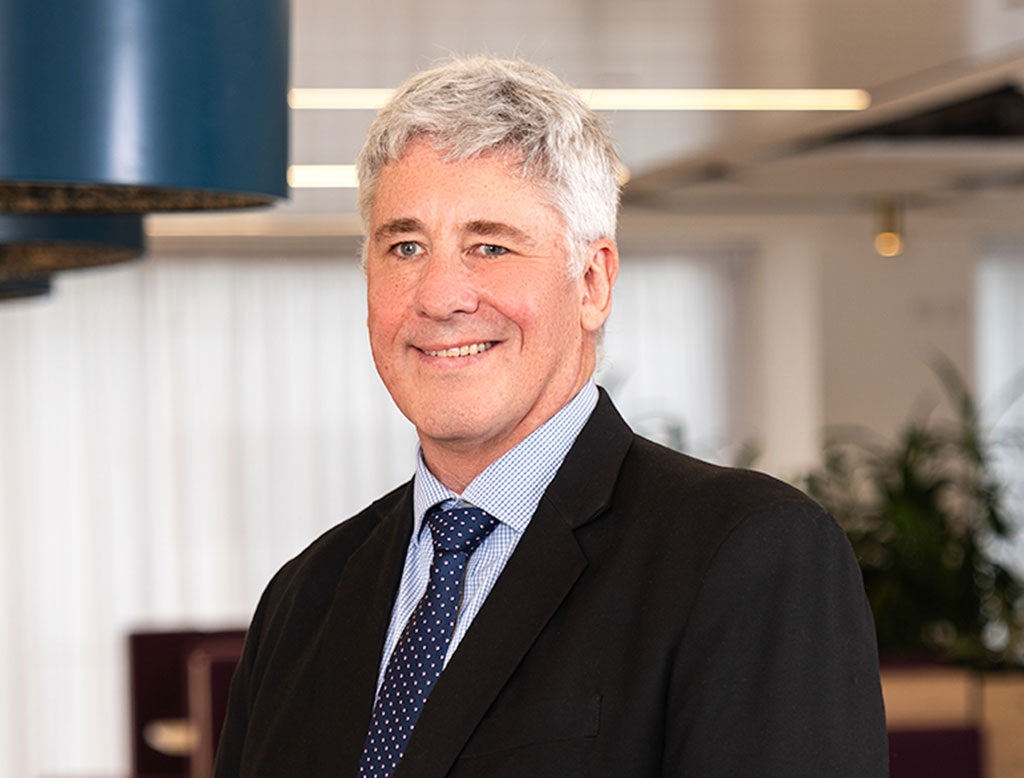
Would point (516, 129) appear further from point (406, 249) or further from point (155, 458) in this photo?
point (155, 458)

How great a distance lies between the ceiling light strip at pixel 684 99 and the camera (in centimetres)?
395

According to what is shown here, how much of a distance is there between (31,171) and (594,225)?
42 centimetres

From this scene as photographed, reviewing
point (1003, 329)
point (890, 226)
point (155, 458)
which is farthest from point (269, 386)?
point (1003, 329)

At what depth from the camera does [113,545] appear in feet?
24.7

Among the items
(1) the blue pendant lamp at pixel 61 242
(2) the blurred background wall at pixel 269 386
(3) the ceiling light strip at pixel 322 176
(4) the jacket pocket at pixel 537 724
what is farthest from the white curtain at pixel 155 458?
(4) the jacket pocket at pixel 537 724

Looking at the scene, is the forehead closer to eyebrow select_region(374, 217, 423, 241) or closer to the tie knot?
eyebrow select_region(374, 217, 423, 241)

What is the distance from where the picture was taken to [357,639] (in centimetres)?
131

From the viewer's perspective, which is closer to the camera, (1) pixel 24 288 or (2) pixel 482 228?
(2) pixel 482 228

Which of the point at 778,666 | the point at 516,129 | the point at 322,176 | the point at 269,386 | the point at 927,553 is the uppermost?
the point at 322,176

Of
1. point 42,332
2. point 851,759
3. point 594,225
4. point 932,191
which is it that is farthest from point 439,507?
point 42,332

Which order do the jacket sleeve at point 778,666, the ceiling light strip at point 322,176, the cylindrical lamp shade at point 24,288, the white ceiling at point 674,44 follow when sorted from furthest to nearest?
the ceiling light strip at point 322,176, the white ceiling at point 674,44, the cylindrical lamp shade at point 24,288, the jacket sleeve at point 778,666

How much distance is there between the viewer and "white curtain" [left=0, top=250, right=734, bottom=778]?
743 centimetres

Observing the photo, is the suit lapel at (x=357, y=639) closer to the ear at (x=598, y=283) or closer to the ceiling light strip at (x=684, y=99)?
the ear at (x=598, y=283)

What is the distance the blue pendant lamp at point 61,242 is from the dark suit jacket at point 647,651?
2.40 feet
